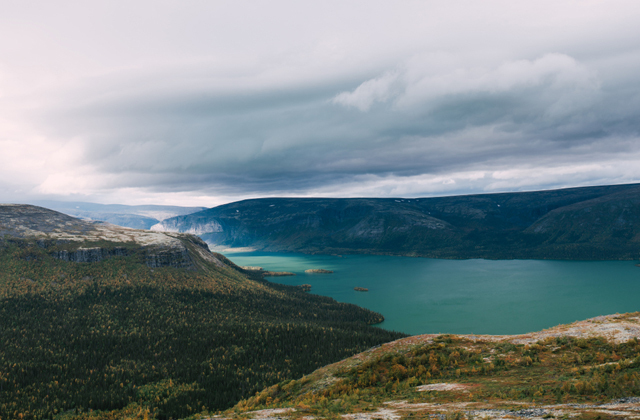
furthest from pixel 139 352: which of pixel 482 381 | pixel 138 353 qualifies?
pixel 482 381

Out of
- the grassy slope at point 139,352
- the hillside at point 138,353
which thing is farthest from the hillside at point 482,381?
the grassy slope at point 139,352

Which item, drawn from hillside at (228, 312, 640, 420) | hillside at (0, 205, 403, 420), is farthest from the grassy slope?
hillside at (228, 312, 640, 420)

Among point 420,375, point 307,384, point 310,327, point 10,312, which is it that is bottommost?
point 310,327

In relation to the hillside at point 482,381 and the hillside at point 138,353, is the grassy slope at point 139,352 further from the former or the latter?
the hillside at point 482,381

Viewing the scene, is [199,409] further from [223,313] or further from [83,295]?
[83,295]

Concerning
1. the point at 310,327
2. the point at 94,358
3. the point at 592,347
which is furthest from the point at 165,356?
the point at 592,347

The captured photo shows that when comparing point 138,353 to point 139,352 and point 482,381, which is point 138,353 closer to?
point 139,352
